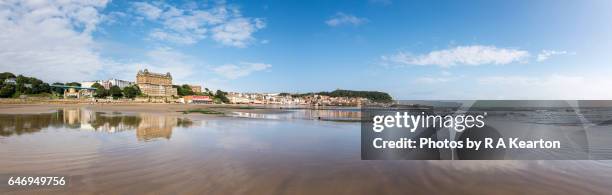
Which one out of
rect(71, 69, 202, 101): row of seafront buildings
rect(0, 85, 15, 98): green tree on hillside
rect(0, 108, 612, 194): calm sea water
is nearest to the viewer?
rect(0, 108, 612, 194): calm sea water

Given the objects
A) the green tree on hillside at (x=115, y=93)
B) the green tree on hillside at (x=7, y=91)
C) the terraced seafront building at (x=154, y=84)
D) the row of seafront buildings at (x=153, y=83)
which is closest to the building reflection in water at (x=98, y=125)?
the green tree on hillside at (x=7, y=91)

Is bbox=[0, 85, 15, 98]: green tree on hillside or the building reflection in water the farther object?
bbox=[0, 85, 15, 98]: green tree on hillside

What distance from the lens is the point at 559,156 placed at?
8.70 metres

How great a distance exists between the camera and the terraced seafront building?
13698cm

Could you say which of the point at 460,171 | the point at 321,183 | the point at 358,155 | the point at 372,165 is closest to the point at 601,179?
the point at 460,171

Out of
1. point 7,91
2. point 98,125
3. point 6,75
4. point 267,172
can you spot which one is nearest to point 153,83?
point 6,75

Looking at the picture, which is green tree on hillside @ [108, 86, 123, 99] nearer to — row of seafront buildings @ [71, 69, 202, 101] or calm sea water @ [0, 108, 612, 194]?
row of seafront buildings @ [71, 69, 202, 101]

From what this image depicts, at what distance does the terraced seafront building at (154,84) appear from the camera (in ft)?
449

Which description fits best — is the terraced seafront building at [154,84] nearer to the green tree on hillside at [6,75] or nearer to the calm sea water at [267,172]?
the green tree on hillside at [6,75]

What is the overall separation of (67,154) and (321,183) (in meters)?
6.82

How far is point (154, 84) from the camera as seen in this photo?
144m

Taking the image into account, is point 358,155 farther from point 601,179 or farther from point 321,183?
point 601,179

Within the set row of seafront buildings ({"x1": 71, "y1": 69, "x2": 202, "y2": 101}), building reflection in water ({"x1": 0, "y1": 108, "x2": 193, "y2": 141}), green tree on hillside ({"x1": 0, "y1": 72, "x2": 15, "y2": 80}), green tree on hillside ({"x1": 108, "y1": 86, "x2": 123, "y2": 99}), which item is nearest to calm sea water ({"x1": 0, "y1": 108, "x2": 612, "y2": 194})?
building reflection in water ({"x1": 0, "y1": 108, "x2": 193, "y2": 141})

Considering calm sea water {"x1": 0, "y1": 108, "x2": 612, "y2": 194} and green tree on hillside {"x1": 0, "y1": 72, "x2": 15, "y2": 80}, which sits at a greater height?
green tree on hillside {"x1": 0, "y1": 72, "x2": 15, "y2": 80}
